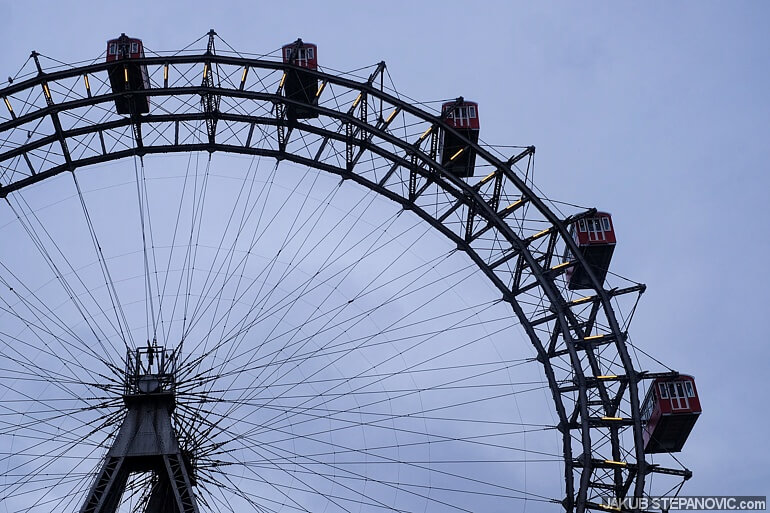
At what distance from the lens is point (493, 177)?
36219mm

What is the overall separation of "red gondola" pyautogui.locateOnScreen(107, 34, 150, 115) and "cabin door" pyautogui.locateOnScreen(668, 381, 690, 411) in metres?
20.3

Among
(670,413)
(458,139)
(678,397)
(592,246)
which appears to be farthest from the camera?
(592,246)

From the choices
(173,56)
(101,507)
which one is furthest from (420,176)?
(101,507)

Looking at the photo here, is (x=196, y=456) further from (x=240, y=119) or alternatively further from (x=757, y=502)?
(x=757, y=502)

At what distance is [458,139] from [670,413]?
1164 centimetres

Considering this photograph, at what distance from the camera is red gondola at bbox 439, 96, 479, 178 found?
119 feet

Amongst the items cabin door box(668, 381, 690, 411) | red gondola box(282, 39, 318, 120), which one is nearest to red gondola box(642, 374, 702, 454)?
cabin door box(668, 381, 690, 411)

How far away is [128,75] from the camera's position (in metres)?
35.5

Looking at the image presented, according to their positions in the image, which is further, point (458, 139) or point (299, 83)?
point (458, 139)

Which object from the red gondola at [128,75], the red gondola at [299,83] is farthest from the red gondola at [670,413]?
the red gondola at [128,75]

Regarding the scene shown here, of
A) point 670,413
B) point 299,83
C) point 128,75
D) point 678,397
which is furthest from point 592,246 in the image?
point 128,75

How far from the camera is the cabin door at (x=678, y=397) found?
35.1 meters

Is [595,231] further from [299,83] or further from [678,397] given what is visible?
[299,83]

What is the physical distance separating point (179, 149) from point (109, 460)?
35.9ft
